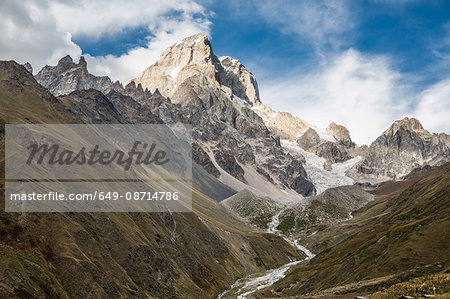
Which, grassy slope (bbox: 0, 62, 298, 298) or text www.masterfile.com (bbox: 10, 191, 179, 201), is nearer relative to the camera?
grassy slope (bbox: 0, 62, 298, 298)

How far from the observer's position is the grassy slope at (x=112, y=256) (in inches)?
1989

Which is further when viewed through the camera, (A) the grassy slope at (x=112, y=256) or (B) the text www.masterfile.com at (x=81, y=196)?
(B) the text www.masterfile.com at (x=81, y=196)

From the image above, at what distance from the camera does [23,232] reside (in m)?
55.8

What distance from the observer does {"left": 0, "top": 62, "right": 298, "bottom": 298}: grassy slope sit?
50531 mm

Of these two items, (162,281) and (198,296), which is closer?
(162,281)

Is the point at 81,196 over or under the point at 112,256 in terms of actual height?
over

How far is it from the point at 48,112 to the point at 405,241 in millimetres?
137760

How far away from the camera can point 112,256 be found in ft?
232

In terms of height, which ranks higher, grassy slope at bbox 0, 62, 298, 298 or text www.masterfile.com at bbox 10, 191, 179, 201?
text www.masterfile.com at bbox 10, 191, 179, 201

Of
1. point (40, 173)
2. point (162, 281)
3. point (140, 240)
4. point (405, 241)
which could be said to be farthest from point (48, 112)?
point (405, 241)

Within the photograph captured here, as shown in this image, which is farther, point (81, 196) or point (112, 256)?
point (81, 196)

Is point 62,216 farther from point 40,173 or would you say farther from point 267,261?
point 267,261

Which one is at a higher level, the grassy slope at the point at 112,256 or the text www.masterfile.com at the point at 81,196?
the text www.masterfile.com at the point at 81,196

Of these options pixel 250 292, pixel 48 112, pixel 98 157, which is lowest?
pixel 250 292
